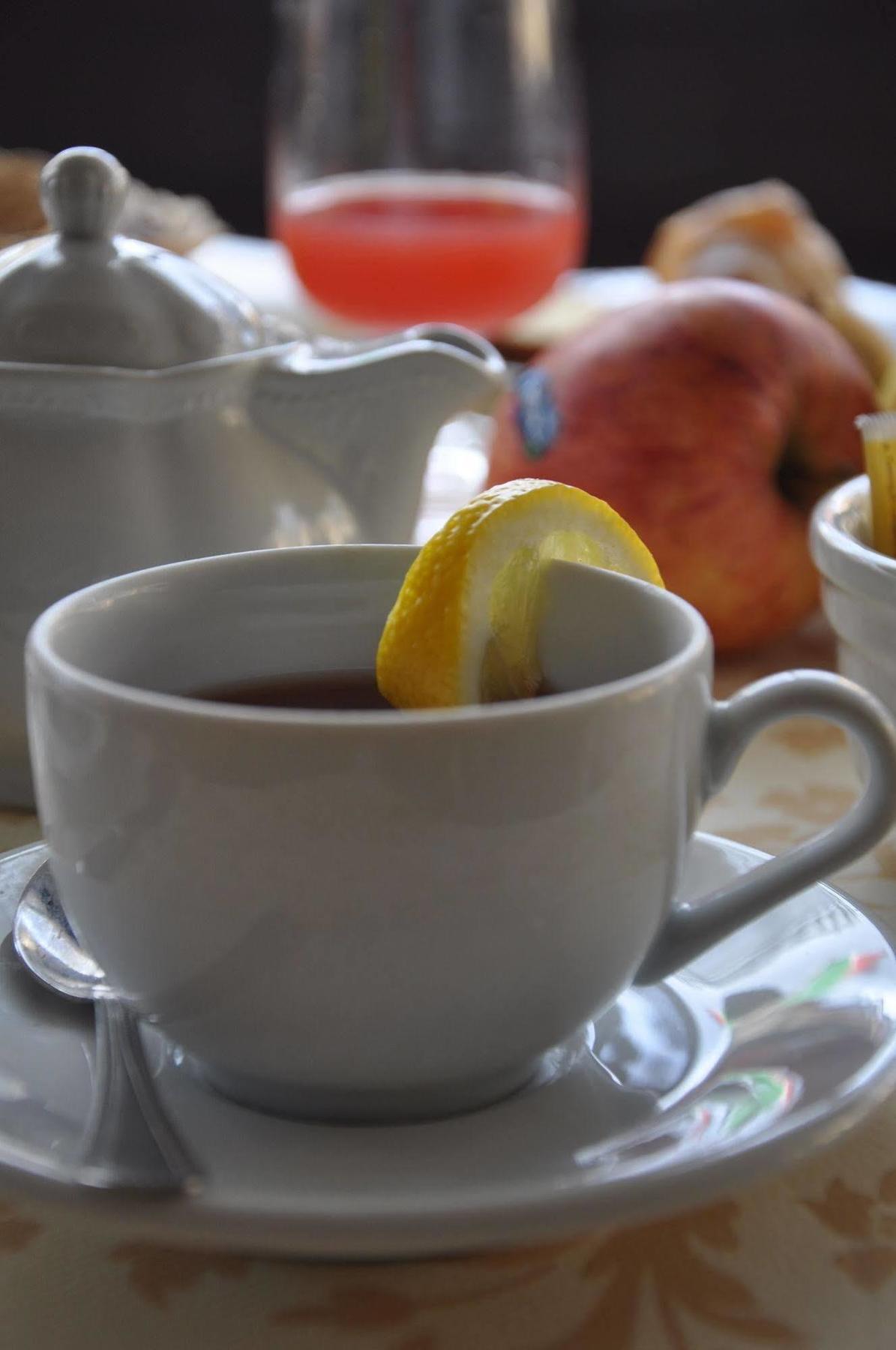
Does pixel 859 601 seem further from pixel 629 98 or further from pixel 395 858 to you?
pixel 629 98

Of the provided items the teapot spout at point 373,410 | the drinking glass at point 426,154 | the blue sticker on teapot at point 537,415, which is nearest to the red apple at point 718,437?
the blue sticker on teapot at point 537,415

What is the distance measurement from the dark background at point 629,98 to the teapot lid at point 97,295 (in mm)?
2556

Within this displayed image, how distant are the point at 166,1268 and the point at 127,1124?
35 millimetres

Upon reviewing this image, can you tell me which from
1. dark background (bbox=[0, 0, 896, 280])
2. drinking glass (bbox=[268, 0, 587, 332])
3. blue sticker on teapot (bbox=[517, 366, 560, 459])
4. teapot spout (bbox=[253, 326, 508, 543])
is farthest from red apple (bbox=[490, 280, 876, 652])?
dark background (bbox=[0, 0, 896, 280])

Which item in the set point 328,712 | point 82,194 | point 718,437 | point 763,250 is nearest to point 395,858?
point 328,712

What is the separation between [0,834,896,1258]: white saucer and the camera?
31 centimetres

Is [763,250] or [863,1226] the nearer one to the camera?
[863,1226]

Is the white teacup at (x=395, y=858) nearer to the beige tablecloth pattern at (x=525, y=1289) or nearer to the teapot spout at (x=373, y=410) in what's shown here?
the beige tablecloth pattern at (x=525, y=1289)

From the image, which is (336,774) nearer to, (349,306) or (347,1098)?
(347,1098)

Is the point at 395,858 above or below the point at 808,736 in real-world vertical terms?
above

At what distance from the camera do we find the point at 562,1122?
0.37 meters

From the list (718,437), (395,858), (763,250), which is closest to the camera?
(395,858)

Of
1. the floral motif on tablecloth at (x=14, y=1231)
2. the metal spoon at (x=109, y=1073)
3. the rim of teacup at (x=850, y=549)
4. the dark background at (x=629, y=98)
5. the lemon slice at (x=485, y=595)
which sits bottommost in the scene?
the dark background at (x=629, y=98)

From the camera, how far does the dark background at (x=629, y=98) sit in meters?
3.00
